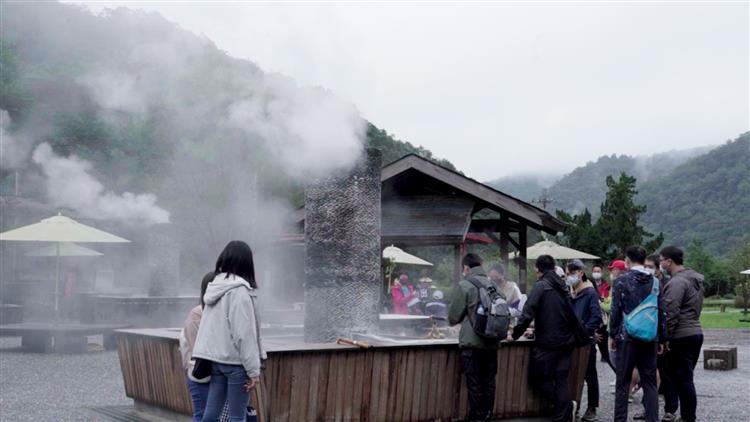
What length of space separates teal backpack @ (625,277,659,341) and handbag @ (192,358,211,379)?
417 centimetres

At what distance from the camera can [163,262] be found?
24.0 meters

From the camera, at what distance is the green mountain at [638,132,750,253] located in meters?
59.8

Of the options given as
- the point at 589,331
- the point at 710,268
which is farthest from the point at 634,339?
the point at 710,268

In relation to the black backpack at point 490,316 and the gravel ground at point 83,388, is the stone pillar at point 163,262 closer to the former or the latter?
the gravel ground at point 83,388

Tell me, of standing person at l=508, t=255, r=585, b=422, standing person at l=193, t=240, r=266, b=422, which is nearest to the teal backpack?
standing person at l=508, t=255, r=585, b=422

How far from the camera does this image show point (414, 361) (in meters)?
7.80

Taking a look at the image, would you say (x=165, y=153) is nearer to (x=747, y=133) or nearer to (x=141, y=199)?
(x=141, y=199)

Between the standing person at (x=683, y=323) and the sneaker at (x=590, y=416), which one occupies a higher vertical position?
the standing person at (x=683, y=323)

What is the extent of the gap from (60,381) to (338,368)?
6.13 m

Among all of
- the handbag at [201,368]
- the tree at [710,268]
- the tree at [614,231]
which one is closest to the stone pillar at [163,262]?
the handbag at [201,368]

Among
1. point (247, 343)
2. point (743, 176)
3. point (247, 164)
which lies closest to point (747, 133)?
point (743, 176)

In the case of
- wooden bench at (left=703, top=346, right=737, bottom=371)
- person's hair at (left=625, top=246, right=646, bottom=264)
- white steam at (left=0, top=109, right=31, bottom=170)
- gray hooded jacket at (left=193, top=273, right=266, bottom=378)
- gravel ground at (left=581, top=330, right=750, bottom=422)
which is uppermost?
white steam at (left=0, top=109, right=31, bottom=170)

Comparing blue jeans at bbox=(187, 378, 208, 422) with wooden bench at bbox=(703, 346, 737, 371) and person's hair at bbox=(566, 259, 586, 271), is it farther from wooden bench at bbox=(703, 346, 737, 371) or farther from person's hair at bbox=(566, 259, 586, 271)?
wooden bench at bbox=(703, 346, 737, 371)

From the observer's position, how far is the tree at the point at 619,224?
3894cm
